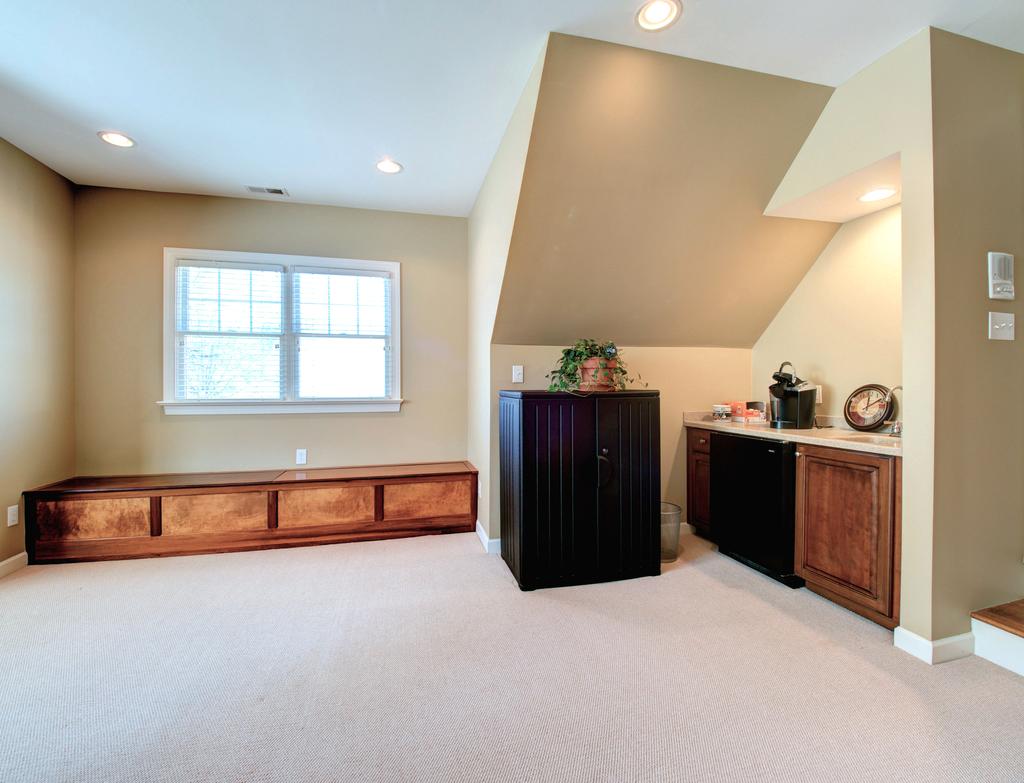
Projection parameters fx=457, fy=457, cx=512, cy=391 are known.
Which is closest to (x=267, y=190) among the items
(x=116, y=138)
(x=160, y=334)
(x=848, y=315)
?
(x=116, y=138)

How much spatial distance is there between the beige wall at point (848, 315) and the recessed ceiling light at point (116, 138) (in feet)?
14.8

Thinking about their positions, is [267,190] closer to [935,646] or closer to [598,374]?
[598,374]

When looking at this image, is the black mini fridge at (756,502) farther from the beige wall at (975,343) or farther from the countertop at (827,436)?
the beige wall at (975,343)

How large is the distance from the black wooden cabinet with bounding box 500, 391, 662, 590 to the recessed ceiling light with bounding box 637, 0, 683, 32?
1.74 metres

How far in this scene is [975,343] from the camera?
196 centimetres

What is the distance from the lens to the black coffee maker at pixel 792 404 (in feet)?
9.66

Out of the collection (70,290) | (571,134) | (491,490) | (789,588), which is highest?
(571,134)

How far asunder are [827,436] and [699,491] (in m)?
1.07

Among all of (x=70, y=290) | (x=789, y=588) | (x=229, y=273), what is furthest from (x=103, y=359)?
(x=789, y=588)

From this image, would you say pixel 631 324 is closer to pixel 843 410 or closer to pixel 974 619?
pixel 843 410

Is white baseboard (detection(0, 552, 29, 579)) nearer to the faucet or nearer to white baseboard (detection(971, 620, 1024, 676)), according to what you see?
white baseboard (detection(971, 620, 1024, 676))

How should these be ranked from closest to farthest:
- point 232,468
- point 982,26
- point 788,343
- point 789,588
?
point 982,26 → point 789,588 → point 788,343 → point 232,468

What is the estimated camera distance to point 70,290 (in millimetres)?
3391

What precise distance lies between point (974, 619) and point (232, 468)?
459 cm
